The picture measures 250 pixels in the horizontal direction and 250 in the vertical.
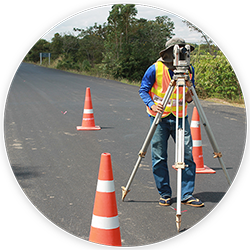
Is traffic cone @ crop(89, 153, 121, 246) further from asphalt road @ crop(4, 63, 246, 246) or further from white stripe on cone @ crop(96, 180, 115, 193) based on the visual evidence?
asphalt road @ crop(4, 63, 246, 246)

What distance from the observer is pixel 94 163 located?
5.59 m

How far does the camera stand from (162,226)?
342cm

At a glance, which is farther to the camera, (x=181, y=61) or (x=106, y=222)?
(x=181, y=61)

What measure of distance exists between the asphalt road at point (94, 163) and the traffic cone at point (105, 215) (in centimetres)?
22

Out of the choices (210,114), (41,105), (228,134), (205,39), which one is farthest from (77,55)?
(228,134)

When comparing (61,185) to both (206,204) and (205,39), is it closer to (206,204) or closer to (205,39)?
(206,204)

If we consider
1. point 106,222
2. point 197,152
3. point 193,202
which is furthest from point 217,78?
point 106,222

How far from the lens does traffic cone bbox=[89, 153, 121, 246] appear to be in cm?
296

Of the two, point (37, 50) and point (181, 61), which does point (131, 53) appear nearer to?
point (181, 61)

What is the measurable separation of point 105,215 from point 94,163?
2629 millimetres

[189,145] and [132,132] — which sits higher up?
[189,145]

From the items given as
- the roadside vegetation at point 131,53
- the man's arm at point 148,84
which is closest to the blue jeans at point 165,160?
the man's arm at point 148,84

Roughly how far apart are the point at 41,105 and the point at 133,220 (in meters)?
8.84

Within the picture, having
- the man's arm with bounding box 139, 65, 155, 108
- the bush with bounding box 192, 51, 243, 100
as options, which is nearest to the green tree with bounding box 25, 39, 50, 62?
the bush with bounding box 192, 51, 243, 100
